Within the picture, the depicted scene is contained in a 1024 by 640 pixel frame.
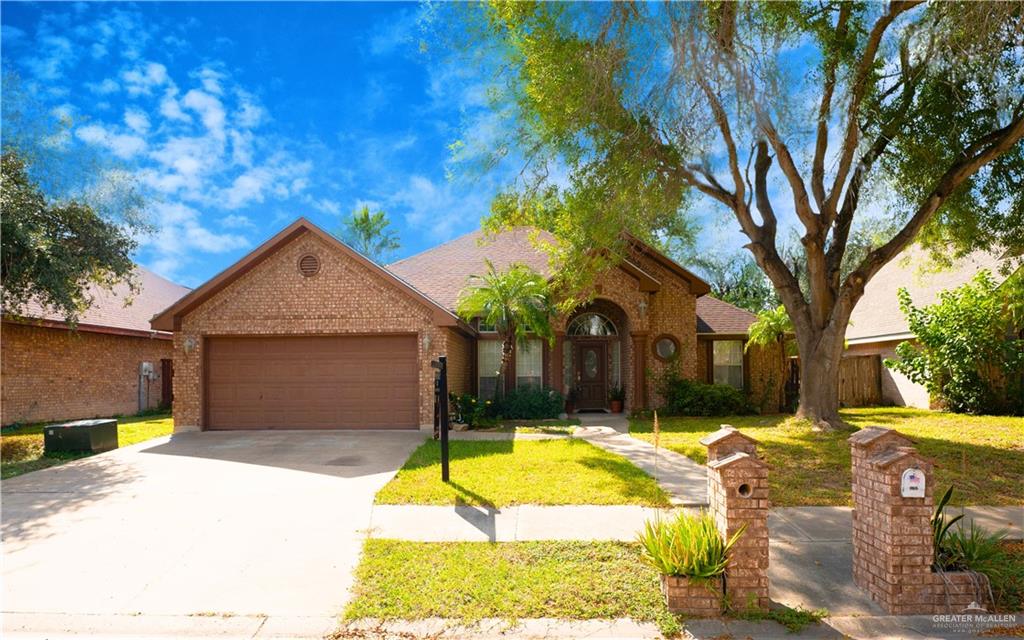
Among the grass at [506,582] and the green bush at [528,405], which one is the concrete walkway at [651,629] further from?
the green bush at [528,405]

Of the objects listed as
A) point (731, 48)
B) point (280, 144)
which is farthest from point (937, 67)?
point (280, 144)

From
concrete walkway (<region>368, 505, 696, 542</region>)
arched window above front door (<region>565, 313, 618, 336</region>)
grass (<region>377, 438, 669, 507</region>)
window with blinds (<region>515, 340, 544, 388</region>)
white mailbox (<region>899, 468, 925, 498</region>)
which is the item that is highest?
arched window above front door (<region>565, 313, 618, 336</region>)

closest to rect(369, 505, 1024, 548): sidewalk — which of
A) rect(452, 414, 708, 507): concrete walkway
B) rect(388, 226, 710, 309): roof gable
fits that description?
rect(452, 414, 708, 507): concrete walkway

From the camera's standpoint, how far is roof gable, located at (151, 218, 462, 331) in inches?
538

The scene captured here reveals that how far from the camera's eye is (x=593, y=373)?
19031mm

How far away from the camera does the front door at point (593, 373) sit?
18.9m

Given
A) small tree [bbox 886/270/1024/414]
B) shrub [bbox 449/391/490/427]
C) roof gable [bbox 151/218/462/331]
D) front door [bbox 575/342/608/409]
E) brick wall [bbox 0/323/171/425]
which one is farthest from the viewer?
front door [bbox 575/342/608/409]

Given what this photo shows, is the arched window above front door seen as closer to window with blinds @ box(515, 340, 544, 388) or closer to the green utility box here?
window with blinds @ box(515, 340, 544, 388)

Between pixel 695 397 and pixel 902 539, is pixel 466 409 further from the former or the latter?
pixel 902 539

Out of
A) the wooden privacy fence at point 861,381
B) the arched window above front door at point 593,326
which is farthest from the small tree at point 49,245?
the wooden privacy fence at point 861,381

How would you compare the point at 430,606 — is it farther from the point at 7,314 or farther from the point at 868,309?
the point at 868,309

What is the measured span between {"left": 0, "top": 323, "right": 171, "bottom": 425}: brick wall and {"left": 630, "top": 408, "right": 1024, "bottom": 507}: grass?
16756mm

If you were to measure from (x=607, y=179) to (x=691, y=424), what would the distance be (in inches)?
280

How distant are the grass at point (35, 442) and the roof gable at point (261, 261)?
276 cm
